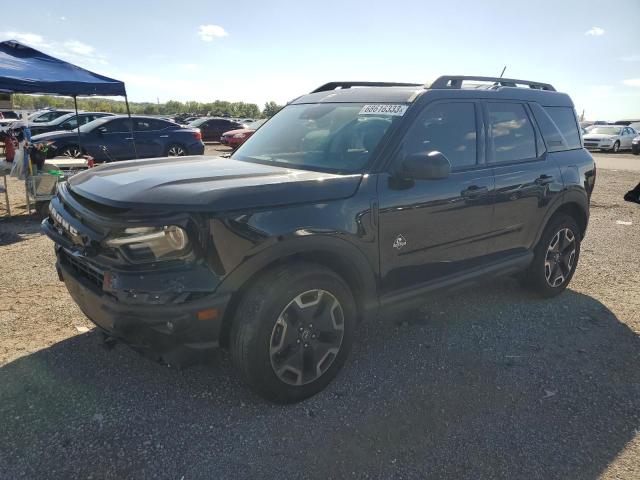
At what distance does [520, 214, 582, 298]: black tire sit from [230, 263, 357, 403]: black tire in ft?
7.55

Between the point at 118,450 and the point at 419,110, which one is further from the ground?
the point at 419,110

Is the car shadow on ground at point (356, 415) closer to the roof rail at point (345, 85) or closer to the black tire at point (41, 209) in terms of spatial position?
the roof rail at point (345, 85)

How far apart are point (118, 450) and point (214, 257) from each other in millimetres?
1103

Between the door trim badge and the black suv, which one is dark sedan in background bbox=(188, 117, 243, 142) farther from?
the door trim badge

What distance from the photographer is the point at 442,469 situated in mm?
2344

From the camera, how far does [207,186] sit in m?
2.50

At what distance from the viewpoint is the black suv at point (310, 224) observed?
2326 mm

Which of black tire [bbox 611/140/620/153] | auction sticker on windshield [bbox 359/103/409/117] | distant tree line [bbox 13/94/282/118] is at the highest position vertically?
distant tree line [bbox 13/94/282/118]

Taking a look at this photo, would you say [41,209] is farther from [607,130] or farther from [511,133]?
[607,130]

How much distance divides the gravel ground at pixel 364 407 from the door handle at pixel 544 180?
3.90 feet

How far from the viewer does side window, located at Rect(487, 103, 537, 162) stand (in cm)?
374

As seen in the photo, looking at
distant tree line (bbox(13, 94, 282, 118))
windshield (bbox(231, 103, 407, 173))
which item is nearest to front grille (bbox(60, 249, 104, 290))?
windshield (bbox(231, 103, 407, 173))

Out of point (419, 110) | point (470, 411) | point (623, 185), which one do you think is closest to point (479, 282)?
point (470, 411)

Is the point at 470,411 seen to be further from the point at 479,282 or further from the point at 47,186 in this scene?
the point at 47,186
